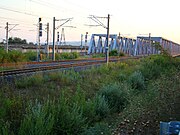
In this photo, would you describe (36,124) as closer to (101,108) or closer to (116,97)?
(101,108)

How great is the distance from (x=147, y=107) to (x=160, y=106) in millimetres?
348

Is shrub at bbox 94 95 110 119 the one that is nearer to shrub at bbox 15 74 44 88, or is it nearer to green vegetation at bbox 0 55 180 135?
green vegetation at bbox 0 55 180 135

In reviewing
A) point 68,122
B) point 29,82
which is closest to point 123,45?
point 29,82

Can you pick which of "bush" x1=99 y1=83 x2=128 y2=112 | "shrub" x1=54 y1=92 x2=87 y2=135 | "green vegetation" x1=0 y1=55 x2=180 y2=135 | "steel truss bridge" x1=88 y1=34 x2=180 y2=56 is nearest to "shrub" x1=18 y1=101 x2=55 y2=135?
"green vegetation" x1=0 y1=55 x2=180 y2=135

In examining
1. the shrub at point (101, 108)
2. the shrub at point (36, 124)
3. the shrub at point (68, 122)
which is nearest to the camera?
the shrub at point (36, 124)

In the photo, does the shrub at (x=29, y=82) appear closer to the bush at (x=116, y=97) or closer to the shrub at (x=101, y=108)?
the bush at (x=116, y=97)

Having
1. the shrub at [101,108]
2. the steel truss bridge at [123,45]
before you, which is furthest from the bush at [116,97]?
the steel truss bridge at [123,45]

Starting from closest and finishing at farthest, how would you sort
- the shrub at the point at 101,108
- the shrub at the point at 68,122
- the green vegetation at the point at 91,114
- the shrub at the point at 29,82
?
the green vegetation at the point at 91,114
the shrub at the point at 68,122
the shrub at the point at 101,108
the shrub at the point at 29,82

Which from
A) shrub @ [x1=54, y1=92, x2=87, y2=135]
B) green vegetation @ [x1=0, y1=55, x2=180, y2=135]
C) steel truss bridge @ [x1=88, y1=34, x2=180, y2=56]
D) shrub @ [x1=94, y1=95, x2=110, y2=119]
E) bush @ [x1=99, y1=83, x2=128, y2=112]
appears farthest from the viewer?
steel truss bridge @ [x1=88, y1=34, x2=180, y2=56]

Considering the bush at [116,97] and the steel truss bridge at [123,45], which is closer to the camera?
the bush at [116,97]

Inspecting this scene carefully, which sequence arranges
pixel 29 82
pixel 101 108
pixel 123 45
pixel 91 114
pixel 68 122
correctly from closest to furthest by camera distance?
pixel 68 122 → pixel 91 114 → pixel 101 108 → pixel 29 82 → pixel 123 45

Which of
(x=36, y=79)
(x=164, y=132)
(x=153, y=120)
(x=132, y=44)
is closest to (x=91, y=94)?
(x=36, y=79)

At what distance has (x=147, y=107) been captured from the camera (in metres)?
7.51

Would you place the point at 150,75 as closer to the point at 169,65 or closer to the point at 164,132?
the point at 169,65
